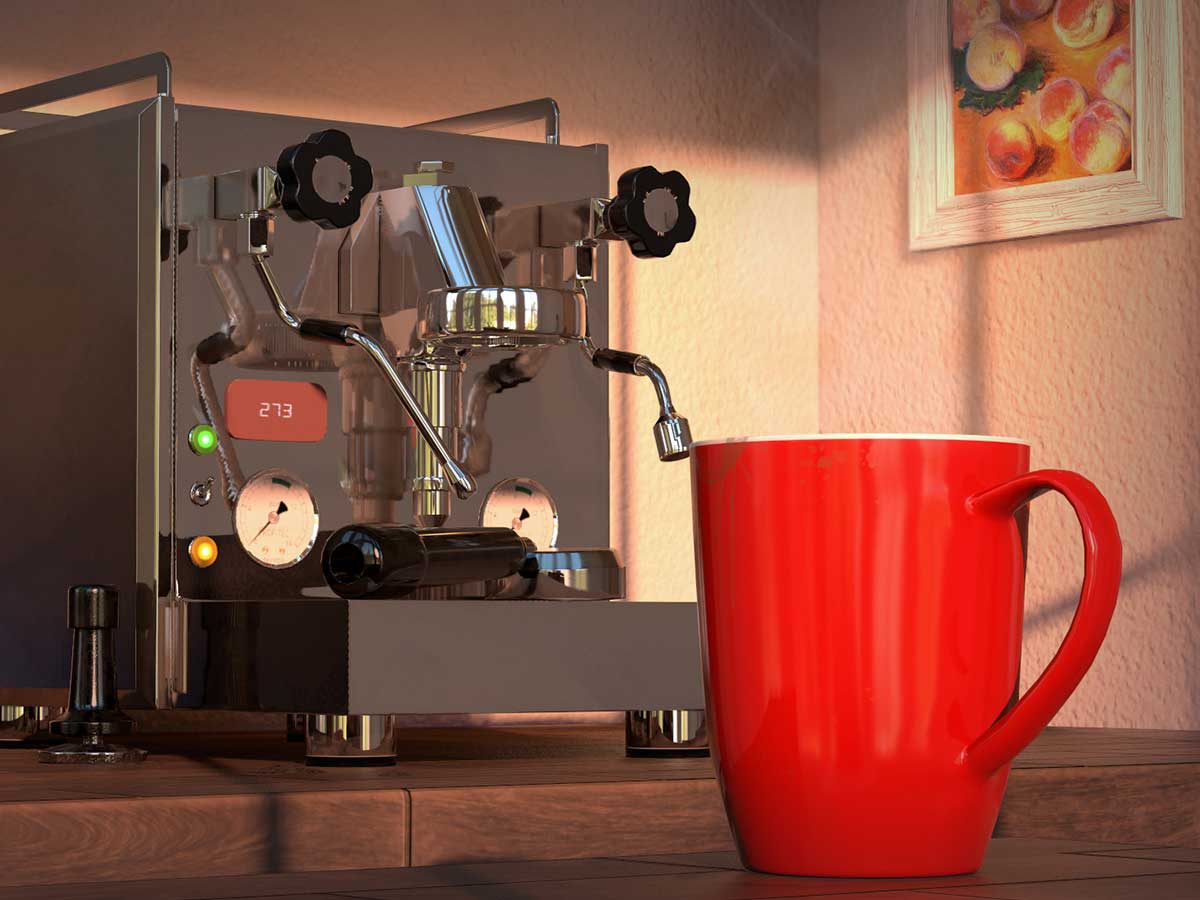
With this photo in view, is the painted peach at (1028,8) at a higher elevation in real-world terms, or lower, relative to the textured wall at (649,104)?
higher

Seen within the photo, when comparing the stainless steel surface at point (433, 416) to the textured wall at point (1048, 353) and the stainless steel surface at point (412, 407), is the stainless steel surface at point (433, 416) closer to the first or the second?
the stainless steel surface at point (412, 407)

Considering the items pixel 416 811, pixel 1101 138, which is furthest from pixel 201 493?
pixel 1101 138

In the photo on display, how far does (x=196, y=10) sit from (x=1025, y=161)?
82 centimetres

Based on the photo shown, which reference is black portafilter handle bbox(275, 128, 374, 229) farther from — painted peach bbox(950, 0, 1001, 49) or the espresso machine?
painted peach bbox(950, 0, 1001, 49)

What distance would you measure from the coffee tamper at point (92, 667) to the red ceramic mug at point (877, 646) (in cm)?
61

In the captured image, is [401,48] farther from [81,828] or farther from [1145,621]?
[81,828]

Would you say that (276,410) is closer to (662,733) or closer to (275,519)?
(275,519)

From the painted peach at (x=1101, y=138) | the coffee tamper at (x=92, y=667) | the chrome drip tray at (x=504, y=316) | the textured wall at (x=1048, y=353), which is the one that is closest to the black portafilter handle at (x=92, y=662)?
the coffee tamper at (x=92, y=667)

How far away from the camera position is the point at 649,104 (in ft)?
6.32

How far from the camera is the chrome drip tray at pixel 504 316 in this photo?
1.01 m

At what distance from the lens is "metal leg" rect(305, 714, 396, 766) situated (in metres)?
0.95

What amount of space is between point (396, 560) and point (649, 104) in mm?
1058

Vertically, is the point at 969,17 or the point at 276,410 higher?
the point at 969,17

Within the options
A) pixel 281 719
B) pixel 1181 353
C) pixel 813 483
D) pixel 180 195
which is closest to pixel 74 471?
pixel 180 195
